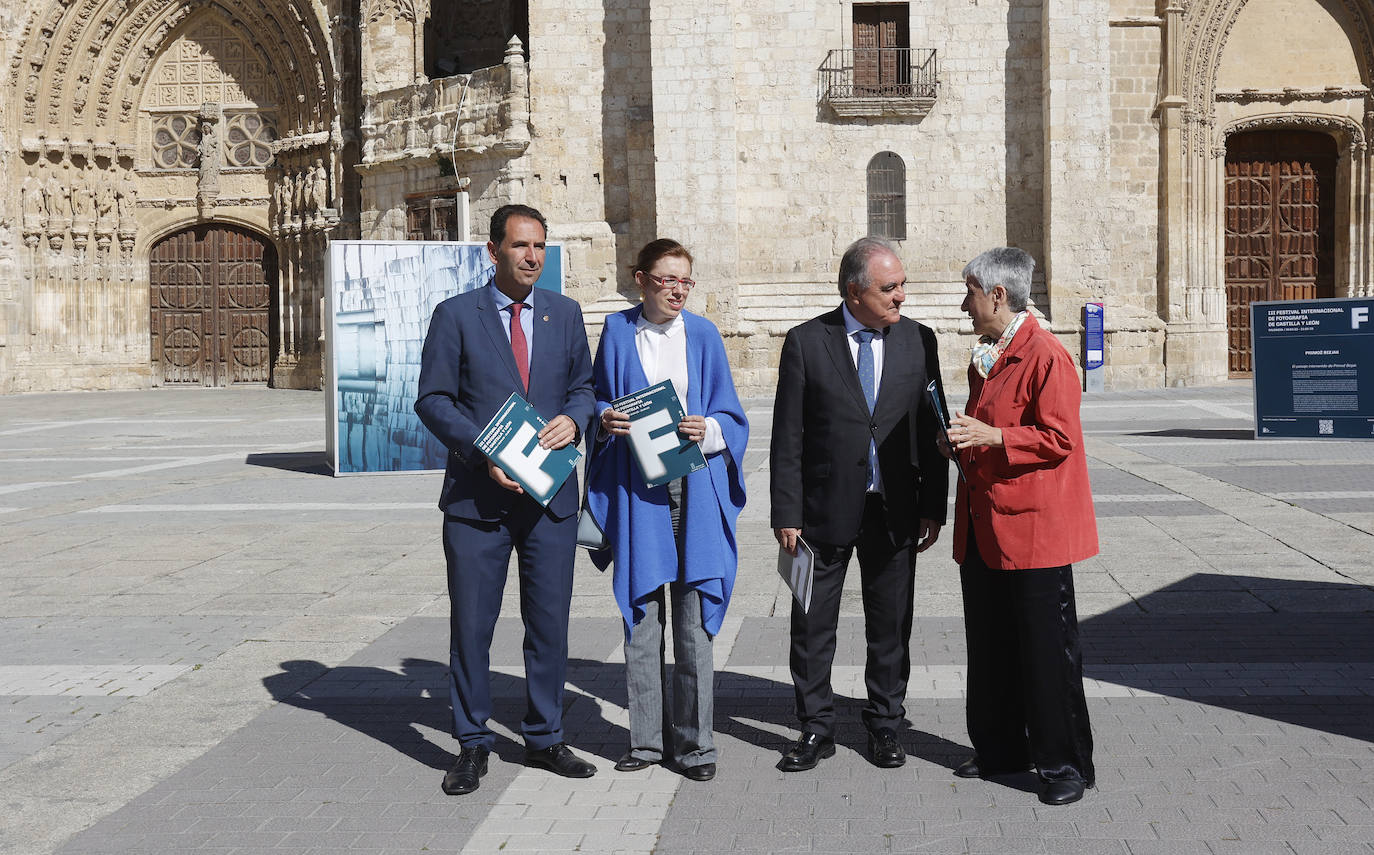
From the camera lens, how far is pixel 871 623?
4715 mm

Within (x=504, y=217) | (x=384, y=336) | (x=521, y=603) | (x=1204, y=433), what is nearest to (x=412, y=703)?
(x=521, y=603)

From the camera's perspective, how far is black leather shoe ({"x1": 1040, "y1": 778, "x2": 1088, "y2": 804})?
407 centimetres

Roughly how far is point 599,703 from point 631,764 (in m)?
0.85

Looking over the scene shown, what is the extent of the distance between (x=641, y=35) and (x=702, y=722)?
21046 mm

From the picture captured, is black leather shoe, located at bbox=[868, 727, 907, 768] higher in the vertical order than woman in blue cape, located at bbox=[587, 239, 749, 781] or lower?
lower

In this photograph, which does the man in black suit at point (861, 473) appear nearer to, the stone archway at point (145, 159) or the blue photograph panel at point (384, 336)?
the blue photograph panel at point (384, 336)

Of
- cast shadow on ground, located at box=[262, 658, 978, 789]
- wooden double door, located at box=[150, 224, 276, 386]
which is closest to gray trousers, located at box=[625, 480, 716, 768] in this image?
cast shadow on ground, located at box=[262, 658, 978, 789]

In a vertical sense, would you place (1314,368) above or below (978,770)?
above

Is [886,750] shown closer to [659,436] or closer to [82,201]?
[659,436]

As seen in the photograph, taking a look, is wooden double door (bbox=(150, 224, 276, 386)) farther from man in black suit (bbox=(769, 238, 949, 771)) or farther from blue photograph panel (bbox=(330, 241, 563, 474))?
man in black suit (bbox=(769, 238, 949, 771))

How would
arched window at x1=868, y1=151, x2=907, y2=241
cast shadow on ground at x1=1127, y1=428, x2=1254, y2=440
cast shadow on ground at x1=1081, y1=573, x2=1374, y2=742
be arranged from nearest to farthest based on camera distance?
cast shadow on ground at x1=1081, y1=573, x2=1374, y2=742 < cast shadow on ground at x1=1127, y1=428, x2=1254, y2=440 < arched window at x1=868, y1=151, x2=907, y2=241

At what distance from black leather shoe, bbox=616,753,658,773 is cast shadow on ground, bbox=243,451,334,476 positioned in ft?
32.0

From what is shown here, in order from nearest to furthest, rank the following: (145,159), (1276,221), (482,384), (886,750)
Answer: (886,750), (482,384), (1276,221), (145,159)

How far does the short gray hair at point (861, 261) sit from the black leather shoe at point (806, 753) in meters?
1.52
